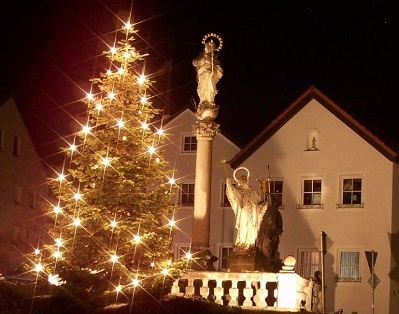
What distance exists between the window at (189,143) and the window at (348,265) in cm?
916

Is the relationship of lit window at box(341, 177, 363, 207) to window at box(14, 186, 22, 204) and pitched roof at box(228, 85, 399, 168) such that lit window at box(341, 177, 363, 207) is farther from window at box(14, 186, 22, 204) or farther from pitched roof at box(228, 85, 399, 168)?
window at box(14, 186, 22, 204)

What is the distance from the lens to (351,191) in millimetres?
39375

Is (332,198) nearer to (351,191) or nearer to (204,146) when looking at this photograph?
(351,191)

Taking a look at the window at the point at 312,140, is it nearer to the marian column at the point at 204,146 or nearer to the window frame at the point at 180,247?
the window frame at the point at 180,247

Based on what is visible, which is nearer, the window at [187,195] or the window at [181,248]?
the window at [181,248]

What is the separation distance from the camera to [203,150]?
28219 mm

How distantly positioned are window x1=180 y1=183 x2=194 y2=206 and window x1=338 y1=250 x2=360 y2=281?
8.07 meters

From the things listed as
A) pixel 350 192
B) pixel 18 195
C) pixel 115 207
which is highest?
pixel 18 195

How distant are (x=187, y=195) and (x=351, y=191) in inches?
326

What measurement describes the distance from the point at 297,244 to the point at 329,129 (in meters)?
5.28

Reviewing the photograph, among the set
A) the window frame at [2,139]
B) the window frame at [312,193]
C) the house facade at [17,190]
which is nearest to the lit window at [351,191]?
the window frame at [312,193]

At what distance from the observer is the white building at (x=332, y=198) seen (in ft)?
125

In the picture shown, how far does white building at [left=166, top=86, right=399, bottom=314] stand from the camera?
3819 cm

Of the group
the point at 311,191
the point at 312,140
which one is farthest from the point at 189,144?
the point at 311,191
